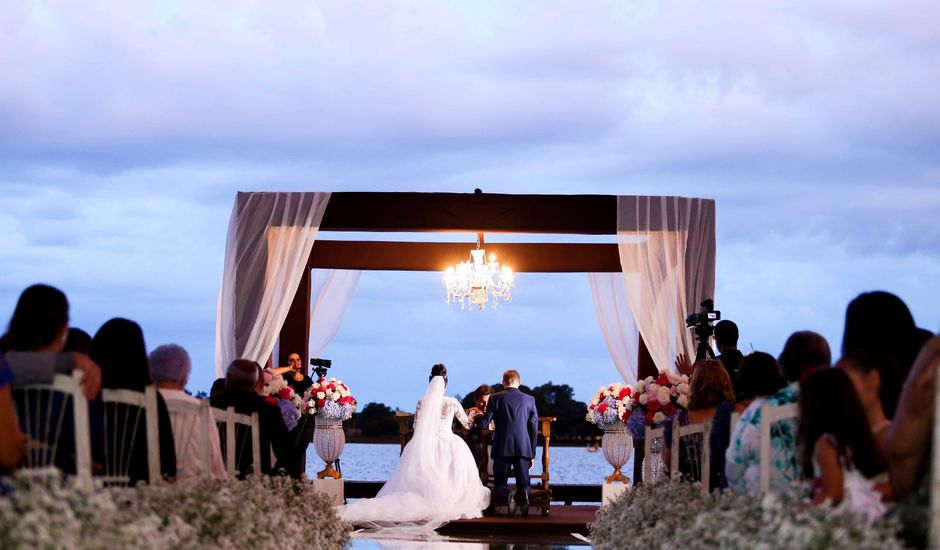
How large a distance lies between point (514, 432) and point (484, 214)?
→ 2.47m

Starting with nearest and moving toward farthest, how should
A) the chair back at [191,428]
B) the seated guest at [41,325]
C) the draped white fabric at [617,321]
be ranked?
→ the seated guest at [41,325] → the chair back at [191,428] → the draped white fabric at [617,321]

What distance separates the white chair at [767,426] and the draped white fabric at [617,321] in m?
6.82

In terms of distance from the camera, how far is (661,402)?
8.58 metres

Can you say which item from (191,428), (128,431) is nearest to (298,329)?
(191,428)

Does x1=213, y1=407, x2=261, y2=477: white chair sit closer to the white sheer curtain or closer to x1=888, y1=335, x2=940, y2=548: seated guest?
x1=888, y1=335, x2=940, y2=548: seated guest

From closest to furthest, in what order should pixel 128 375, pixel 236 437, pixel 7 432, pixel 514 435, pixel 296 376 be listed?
1. pixel 7 432
2. pixel 128 375
3. pixel 236 437
4. pixel 296 376
5. pixel 514 435

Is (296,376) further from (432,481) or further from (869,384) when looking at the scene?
(869,384)

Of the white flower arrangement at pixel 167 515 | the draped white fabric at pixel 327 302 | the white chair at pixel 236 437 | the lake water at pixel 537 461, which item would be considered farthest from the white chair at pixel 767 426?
the lake water at pixel 537 461

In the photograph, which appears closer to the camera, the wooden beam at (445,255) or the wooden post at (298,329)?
the wooden post at (298,329)

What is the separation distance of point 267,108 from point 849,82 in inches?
222

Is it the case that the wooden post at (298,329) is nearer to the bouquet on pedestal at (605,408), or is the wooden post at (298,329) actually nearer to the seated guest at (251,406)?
the bouquet on pedestal at (605,408)

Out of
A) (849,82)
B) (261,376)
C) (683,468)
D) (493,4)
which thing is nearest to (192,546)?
(683,468)

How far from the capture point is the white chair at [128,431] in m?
4.90

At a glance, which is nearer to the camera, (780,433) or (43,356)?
(43,356)
